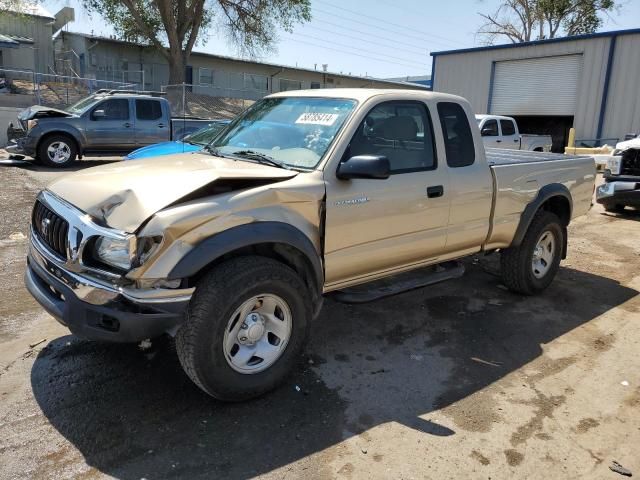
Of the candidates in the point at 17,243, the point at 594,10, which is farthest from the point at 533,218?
the point at 594,10

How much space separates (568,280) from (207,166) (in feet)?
15.2

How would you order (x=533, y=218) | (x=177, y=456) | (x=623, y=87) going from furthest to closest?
(x=623, y=87)
(x=533, y=218)
(x=177, y=456)

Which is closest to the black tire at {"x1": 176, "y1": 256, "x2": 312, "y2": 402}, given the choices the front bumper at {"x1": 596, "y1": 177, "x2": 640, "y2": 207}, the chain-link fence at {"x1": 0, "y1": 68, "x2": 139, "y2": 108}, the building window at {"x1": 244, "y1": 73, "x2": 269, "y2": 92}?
the front bumper at {"x1": 596, "y1": 177, "x2": 640, "y2": 207}

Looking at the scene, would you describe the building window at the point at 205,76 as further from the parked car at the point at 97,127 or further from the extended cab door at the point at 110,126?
the extended cab door at the point at 110,126

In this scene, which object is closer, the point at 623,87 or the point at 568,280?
the point at 568,280

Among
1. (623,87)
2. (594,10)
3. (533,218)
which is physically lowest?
(533,218)

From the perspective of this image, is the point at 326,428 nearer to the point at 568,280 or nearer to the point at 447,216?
the point at 447,216

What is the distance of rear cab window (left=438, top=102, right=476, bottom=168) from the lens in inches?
177

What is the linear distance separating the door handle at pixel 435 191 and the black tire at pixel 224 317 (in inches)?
55.6

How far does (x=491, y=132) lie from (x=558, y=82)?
8.71 meters

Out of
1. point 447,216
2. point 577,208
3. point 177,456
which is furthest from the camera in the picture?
point 577,208

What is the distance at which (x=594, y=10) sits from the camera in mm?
38500

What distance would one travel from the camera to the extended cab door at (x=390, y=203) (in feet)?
12.2

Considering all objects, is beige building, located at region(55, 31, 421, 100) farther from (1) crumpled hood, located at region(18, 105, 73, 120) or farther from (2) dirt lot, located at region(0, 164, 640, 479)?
(2) dirt lot, located at region(0, 164, 640, 479)
